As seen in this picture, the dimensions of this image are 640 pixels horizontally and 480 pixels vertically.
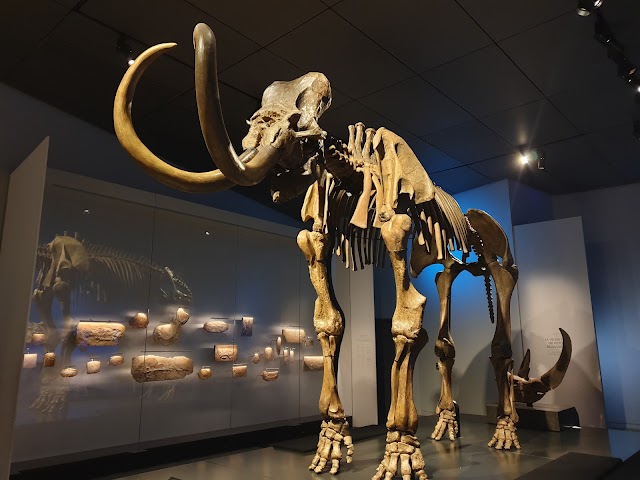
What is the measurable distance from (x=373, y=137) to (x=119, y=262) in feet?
10.9

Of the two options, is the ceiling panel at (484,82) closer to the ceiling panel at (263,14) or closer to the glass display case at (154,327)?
the ceiling panel at (263,14)

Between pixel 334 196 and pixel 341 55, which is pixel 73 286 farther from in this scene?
pixel 341 55

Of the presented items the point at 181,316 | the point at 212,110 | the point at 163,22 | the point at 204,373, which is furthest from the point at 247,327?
the point at 212,110

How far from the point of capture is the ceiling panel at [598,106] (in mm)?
5695

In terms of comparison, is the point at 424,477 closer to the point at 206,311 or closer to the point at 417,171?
the point at 417,171

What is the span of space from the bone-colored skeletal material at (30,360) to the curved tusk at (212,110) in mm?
3685

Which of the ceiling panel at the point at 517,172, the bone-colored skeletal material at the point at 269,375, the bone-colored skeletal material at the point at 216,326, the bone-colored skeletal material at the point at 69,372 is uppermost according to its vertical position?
the ceiling panel at the point at 517,172

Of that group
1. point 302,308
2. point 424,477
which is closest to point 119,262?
point 302,308

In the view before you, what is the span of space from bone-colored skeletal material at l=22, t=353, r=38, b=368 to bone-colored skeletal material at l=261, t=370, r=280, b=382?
2.96 metres

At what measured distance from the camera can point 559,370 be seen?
21.2 ft

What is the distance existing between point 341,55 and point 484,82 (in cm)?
170

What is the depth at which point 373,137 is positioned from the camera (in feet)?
13.8

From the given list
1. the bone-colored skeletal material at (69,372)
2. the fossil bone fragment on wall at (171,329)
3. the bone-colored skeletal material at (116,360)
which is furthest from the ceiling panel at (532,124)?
the bone-colored skeletal material at (69,372)

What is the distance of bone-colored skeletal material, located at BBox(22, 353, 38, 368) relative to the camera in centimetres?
478
